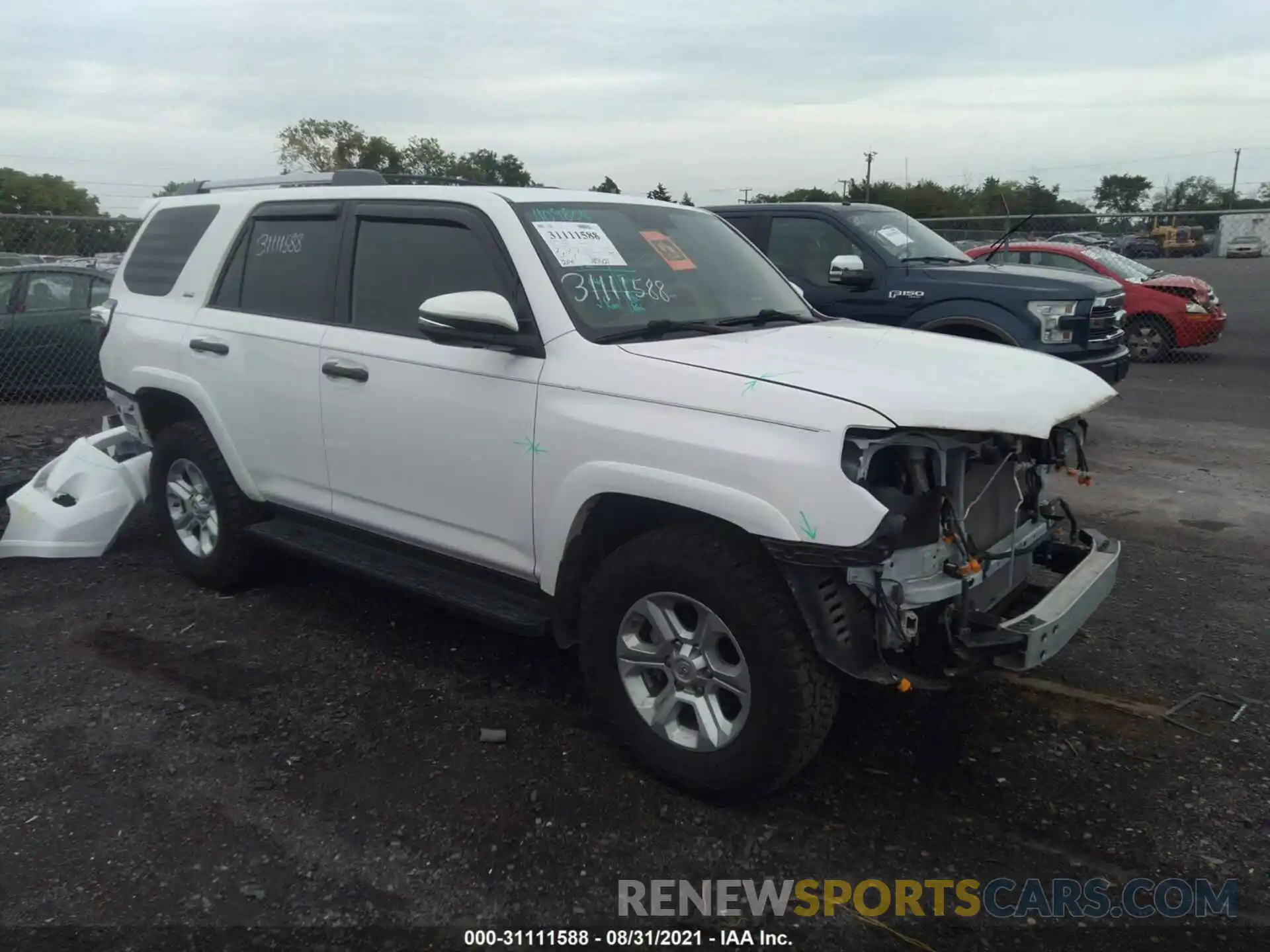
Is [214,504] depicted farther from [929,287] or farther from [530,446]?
[929,287]

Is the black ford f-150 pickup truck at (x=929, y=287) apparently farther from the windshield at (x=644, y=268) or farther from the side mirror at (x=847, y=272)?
the windshield at (x=644, y=268)

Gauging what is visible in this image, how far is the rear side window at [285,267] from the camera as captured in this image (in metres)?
4.49

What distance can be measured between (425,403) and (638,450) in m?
1.06

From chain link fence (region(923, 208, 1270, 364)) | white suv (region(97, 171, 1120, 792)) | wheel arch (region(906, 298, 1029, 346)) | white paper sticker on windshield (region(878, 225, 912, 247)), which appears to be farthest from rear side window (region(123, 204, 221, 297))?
chain link fence (region(923, 208, 1270, 364))

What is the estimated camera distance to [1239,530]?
6148 mm

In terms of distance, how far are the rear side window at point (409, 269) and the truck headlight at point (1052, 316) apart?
223 inches

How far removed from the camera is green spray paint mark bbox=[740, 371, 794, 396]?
3066mm

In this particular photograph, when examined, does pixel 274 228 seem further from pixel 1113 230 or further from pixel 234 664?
pixel 1113 230

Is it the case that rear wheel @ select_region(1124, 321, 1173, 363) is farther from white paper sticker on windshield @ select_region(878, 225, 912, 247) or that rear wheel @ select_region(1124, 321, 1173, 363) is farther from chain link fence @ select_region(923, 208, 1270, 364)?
white paper sticker on windshield @ select_region(878, 225, 912, 247)

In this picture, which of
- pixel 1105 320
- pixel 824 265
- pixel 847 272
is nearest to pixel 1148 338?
pixel 1105 320

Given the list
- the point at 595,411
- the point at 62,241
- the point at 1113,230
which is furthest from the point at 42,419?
the point at 1113,230

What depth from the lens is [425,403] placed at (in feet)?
12.7

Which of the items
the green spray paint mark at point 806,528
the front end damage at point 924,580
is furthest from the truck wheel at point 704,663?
the green spray paint mark at point 806,528

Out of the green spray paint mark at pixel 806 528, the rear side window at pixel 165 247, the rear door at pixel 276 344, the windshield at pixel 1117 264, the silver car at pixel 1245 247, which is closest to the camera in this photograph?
the green spray paint mark at pixel 806 528
